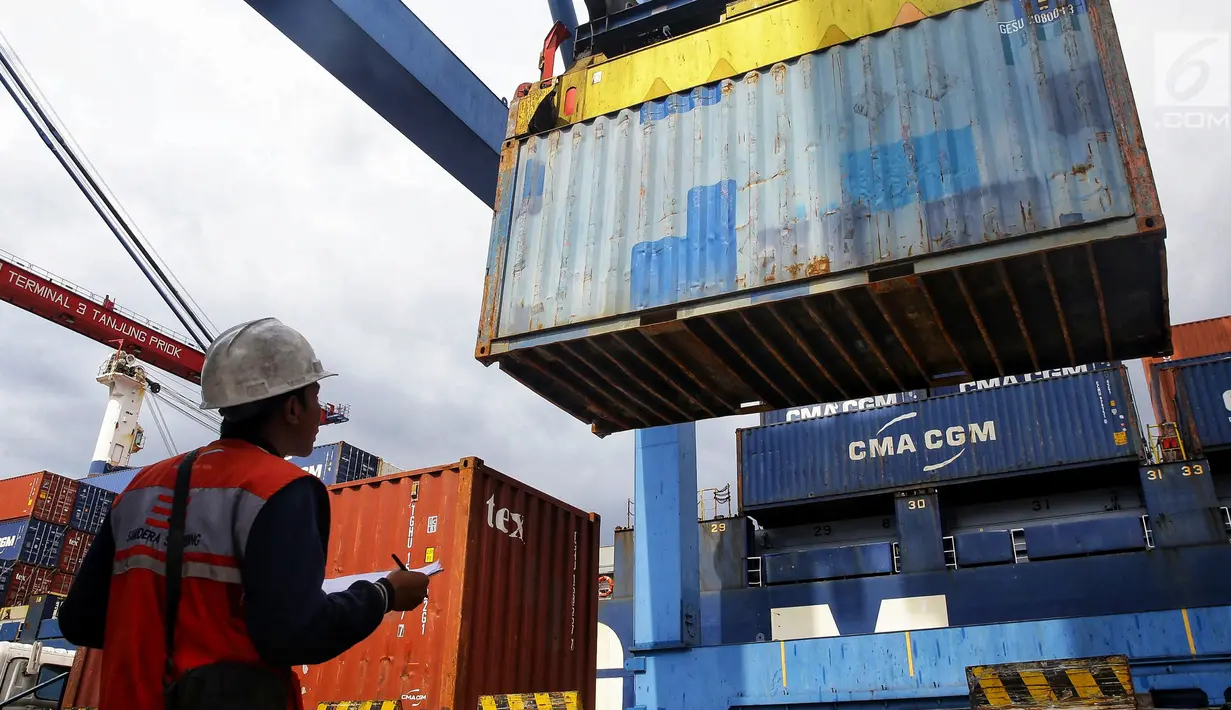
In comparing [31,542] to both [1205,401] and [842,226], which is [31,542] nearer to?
[842,226]

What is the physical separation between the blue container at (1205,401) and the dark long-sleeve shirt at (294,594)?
21.8m

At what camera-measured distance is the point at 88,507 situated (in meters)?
34.4

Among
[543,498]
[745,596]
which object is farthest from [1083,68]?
[745,596]

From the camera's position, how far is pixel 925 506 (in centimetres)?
2036

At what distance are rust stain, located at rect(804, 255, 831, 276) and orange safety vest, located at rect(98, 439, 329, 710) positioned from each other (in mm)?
4995

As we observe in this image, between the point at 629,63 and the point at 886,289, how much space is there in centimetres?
369


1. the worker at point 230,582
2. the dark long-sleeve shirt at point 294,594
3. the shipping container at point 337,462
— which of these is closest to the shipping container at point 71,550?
the shipping container at point 337,462

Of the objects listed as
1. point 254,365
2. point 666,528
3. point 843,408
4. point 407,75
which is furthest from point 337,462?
point 254,365

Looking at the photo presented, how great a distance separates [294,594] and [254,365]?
1.88 feet

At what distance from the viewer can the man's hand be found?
1.93 m

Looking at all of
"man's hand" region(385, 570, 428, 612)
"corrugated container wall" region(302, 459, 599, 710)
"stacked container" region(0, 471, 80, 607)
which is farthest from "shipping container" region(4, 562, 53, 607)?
"man's hand" region(385, 570, 428, 612)

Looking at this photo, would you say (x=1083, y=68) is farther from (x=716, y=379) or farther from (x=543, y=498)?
(x=543, y=498)

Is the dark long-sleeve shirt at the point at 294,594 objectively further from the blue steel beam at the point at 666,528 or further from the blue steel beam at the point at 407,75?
the blue steel beam at the point at 666,528

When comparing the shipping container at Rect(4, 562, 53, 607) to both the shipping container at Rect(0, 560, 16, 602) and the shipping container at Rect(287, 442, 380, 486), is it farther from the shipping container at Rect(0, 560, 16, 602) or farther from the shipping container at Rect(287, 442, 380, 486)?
the shipping container at Rect(287, 442, 380, 486)
